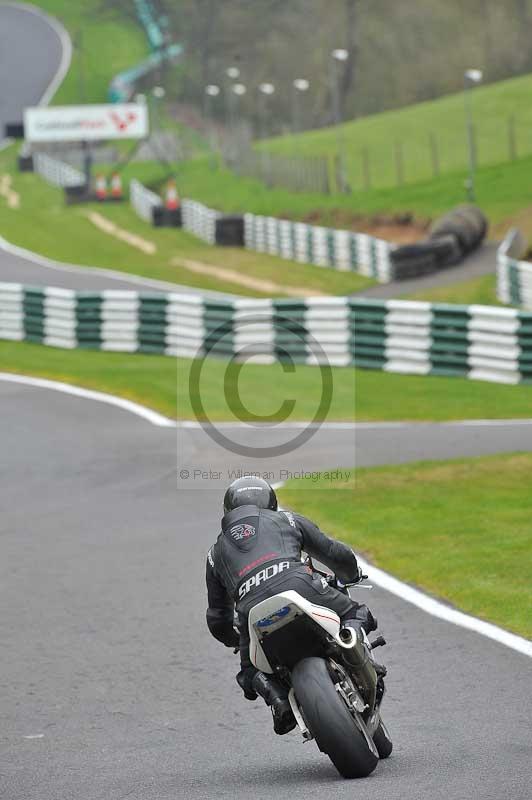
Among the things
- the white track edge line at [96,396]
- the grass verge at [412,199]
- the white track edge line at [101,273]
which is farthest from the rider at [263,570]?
the grass verge at [412,199]

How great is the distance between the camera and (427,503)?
12.8 metres

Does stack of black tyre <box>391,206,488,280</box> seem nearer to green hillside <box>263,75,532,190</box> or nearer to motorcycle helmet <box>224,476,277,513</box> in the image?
green hillside <box>263,75,532,190</box>

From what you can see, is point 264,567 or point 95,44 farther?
point 95,44

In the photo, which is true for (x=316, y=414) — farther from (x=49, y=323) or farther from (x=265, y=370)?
(x=49, y=323)

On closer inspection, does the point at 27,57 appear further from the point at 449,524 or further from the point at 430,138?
the point at 449,524

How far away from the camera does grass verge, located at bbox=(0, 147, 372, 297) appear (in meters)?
38.0

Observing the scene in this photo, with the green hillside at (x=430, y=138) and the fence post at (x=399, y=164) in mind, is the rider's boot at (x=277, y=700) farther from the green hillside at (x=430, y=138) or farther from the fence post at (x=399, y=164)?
the fence post at (x=399, y=164)

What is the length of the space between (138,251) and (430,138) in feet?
66.6

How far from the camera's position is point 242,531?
22.4 feet

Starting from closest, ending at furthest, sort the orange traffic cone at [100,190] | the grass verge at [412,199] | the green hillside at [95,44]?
the grass verge at [412,199] < the orange traffic cone at [100,190] < the green hillside at [95,44]

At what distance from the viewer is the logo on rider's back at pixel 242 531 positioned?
22.4ft

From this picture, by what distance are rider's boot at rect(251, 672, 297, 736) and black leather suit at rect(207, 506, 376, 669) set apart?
0.63 ft

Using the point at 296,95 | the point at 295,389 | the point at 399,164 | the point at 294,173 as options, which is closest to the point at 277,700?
the point at 295,389

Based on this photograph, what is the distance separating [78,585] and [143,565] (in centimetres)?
69
